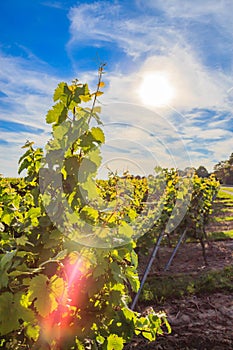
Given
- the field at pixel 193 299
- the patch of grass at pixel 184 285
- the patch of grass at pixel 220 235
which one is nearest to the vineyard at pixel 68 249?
the field at pixel 193 299

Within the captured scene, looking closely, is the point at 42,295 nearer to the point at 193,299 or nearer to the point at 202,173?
the point at 193,299

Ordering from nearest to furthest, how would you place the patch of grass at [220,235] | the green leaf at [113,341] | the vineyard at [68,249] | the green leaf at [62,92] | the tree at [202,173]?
the vineyard at [68,249]
the green leaf at [62,92]
the green leaf at [113,341]
the patch of grass at [220,235]
the tree at [202,173]

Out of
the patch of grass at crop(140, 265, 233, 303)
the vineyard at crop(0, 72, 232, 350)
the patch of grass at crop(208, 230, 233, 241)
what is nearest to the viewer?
the vineyard at crop(0, 72, 232, 350)

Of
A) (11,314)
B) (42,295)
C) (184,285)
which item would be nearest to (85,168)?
(42,295)

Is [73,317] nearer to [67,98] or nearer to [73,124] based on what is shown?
[73,124]

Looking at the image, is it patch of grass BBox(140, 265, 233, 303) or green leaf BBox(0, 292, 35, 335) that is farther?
patch of grass BBox(140, 265, 233, 303)

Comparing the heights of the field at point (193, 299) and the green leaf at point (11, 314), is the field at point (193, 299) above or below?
below

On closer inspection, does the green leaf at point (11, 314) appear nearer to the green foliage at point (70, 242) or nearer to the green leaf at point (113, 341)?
the green foliage at point (70, 242)

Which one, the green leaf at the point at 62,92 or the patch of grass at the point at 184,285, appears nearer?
the green leaf at the point at 62,92

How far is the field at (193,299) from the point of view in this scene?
4.78 m

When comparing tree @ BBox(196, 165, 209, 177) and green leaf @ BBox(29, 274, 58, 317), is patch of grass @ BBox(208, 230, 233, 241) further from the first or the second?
green leaf @ BBox(29, 274, 58, 317)

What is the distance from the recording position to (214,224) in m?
15.8

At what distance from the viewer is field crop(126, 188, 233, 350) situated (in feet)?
15.7

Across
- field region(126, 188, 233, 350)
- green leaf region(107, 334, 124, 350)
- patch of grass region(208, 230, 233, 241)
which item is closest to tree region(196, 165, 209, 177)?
patch of grass region(208, 230, 233, 241)
